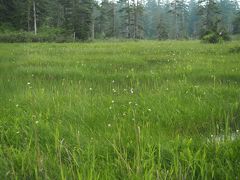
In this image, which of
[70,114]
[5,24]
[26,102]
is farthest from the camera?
[5,24]

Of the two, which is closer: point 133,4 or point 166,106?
point 166,106

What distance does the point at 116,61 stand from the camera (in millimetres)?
11961

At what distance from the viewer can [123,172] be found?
2477 mm

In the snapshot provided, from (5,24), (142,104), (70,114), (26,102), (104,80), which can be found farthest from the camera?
(5,24)

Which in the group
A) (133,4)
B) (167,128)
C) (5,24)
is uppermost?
(133,4)

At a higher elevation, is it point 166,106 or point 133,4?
point 133,4

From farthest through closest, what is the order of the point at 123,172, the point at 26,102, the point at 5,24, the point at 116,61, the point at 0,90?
the point at 5,24 → the point at 116,61 → the point at 0,90 → the point at 26,102 → the point at 123,172

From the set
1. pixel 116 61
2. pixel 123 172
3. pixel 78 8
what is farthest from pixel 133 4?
pixel 123 172

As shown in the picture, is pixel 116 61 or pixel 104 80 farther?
pixel 116 61

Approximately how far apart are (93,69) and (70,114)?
559 cm

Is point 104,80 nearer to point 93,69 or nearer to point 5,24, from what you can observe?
point 93,69

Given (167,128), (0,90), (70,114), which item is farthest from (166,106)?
(0,90)

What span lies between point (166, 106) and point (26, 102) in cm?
238

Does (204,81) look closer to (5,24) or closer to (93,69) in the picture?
(93,69)
